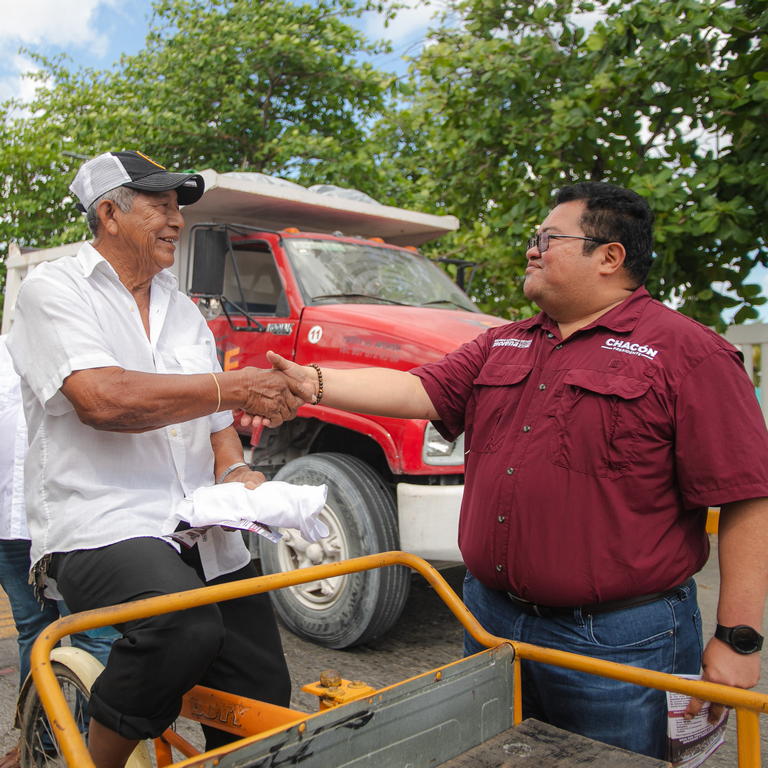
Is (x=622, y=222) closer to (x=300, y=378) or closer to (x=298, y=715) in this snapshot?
(x=300, y=378)

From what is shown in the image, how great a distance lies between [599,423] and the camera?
6.79 feet

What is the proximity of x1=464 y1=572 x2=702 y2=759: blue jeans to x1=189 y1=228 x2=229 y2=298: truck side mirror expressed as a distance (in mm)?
3590

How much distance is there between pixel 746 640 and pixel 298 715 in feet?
3.55

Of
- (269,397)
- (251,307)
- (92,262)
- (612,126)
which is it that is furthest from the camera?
(612,126)

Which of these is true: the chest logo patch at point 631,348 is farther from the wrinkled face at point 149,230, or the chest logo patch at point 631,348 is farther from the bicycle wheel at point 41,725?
the bicycle wheel at point 41,725

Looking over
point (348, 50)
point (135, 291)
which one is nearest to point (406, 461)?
point (135, 291)

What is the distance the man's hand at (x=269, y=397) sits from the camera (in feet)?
8.00

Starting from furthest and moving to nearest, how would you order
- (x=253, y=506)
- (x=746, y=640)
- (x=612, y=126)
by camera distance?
1. (x=612, y=126)
2. (x=253, y=506)
3. (x=746, y=640)

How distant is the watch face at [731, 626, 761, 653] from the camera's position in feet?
6.33

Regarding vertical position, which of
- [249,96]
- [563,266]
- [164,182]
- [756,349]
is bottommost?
[756,349]

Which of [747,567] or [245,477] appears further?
[245,477]

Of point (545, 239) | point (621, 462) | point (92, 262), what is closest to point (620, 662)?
point (621, 462)

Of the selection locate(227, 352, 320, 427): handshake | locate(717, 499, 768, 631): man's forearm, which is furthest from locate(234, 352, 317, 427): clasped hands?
locate(717, 499, 768, 631): man's forearm

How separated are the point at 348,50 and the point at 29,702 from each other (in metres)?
14.2
